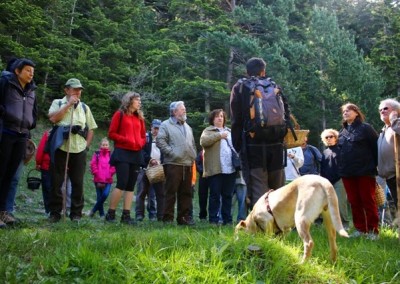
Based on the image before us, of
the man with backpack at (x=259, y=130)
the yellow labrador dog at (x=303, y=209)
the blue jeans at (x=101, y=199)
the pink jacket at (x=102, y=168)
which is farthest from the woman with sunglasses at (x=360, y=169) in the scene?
the pink jacket at (x=102, y=168)

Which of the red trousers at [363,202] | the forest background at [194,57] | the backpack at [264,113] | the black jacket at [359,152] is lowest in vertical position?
the red trousers at [363,202]

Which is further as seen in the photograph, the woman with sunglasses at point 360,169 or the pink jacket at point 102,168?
the pink jacket at point 102,168

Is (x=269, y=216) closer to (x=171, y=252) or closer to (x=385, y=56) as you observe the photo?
(x=171, y=252)

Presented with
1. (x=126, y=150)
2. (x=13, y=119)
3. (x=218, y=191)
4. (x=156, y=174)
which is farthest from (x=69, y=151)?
(x=218, y=191)

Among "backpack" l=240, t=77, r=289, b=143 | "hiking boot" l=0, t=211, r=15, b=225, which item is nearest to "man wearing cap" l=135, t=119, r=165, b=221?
"hiking boot" l=0, t=211, r=15, b=225

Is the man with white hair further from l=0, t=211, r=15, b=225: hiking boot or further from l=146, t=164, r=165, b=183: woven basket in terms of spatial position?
l=0, t=211, r=15, b=225: hiking boot

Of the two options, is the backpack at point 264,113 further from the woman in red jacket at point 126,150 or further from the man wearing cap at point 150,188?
the man wearing cap at point 150,188

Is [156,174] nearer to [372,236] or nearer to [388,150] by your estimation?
[372,236]

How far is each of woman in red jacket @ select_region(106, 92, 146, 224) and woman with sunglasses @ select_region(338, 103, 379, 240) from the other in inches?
127

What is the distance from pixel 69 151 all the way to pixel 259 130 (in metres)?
2.94

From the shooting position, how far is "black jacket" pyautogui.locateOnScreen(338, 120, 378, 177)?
5961 mm

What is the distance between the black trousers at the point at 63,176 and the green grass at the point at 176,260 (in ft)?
6.85

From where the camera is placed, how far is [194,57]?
24.3 metres

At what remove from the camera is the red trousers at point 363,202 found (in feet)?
19.6
